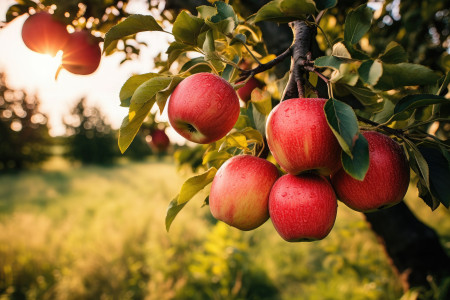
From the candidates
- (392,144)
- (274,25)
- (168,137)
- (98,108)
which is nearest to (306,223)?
(392,144)

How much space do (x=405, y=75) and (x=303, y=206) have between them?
0.29 metres

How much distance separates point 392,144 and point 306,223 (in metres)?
0.23

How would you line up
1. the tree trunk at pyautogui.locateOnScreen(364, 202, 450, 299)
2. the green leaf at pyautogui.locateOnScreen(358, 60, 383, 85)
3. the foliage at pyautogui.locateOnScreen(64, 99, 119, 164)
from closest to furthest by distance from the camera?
the green leaf at pyautogui.locateOnScreen(358, 60, 383, 85) → the tree trunk at pyautogui.locateOnScreen(364, 202, 450, 299) → the foliage at pyautogui.locateOnScreen(64, 99, 119, 164)

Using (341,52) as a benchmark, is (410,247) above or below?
below

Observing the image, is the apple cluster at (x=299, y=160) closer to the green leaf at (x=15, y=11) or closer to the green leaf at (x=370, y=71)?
the green leaf at (x=370, y=71)

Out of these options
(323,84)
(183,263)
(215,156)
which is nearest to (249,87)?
(323,84)

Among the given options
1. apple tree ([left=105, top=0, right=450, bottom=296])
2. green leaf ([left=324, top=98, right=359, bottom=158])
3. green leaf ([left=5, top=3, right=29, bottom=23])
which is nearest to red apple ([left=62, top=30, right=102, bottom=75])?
green leaf ([left=5, top=3, right=29, bottom=23])

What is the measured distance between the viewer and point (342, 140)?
440 millimetres

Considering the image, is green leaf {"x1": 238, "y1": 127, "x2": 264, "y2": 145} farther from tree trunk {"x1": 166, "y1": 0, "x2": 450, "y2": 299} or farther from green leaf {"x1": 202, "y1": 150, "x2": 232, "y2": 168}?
tree trunk {"x1": 166, "y1": 0, "x2": 450, "y2": 299}

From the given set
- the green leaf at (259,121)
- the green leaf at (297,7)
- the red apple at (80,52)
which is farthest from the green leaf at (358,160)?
the red apple at (80,52)

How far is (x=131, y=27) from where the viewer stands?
657 millimetres

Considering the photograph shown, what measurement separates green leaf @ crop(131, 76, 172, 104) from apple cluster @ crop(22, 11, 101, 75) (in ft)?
1.88

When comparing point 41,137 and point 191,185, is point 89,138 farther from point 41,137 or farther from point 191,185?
point 191,185

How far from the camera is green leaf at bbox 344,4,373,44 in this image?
1.85 ft
